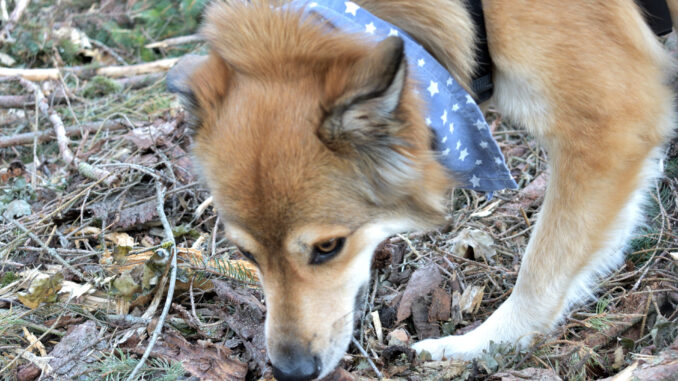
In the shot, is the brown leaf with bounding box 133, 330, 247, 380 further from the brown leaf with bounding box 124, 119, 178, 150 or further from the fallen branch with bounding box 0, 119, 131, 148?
the fallen branch with bounding box 0, 119, 131, 148

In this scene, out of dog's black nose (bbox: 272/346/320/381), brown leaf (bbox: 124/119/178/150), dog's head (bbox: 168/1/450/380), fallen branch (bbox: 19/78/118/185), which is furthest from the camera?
brown leaf (bbox: 124/119/178/150)

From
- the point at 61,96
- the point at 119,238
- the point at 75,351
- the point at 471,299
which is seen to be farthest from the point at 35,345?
the point at 61,96

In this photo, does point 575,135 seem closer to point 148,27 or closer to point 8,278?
point 8,278

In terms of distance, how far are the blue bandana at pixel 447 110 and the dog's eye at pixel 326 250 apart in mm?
553

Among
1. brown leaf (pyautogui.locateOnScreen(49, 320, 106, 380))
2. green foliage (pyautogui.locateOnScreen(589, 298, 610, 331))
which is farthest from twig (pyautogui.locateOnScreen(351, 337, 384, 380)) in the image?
brown leaf (pyautogui.locateOnScreen(49, 320, 106, 380))

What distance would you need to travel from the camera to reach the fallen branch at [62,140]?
382 centimetres

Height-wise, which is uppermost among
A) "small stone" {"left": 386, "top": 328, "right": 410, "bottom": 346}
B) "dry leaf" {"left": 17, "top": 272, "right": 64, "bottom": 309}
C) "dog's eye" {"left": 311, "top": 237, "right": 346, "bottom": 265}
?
"dog's eye" {"left": 311, "top": 237, "right": 346, "bottom": 265}

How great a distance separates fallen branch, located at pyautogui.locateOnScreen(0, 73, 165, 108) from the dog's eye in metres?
3.39

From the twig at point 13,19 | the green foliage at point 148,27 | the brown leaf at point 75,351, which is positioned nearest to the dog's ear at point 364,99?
the brown leaf at point 75,351

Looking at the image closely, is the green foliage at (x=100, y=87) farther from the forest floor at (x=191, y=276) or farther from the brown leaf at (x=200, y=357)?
the brown leaf at (x=200, y=357)

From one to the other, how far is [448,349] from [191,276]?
129cm

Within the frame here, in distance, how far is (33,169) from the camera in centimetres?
416

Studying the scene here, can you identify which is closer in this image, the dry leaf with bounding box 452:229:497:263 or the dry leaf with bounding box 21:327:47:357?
the dry leaf with bounding box 21:327:47:357

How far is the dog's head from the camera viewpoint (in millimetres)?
2107
